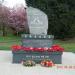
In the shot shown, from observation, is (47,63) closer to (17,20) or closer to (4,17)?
(17,20)

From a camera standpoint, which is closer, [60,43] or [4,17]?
[60,43]

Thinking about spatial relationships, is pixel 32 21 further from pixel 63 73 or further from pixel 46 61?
pixel 63 73

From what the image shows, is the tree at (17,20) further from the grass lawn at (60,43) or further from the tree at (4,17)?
the grass lawn at (60,43)

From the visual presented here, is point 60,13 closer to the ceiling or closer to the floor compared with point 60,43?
closer to the ceiling

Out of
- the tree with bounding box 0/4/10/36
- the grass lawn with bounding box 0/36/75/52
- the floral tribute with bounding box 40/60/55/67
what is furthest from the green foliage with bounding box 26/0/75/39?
the floral tribute with bounding box 40/60/55/67

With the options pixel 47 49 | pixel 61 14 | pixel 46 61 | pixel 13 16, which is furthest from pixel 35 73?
pixel 13 16

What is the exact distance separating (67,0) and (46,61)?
987 inches

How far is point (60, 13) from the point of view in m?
37.8

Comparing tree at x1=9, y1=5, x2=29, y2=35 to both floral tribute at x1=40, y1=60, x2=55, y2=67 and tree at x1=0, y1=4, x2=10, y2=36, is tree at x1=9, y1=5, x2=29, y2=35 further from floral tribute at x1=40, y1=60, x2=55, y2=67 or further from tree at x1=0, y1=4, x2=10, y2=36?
floral tribute at x1=40, y1=60, x2=55, y2=67

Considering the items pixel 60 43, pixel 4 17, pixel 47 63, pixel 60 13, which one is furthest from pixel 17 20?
pixel 47 63

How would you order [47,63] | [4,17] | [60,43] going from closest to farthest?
[47,63] < [60,43] < [4,17]

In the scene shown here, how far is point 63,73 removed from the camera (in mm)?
12133

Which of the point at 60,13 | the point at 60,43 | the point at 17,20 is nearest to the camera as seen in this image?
the point at 60,43

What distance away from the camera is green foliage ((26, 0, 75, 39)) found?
37656mm
